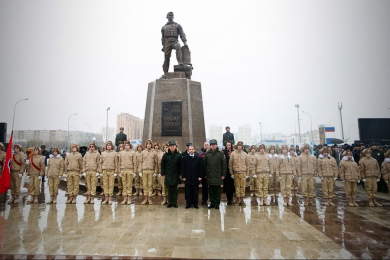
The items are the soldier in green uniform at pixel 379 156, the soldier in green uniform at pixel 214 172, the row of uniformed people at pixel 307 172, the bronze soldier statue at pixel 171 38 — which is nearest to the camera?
the soldier in green uniform at pixel 214 172

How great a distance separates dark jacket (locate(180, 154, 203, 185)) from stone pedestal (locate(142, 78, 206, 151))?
8.57 feet

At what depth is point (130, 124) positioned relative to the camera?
53.4 metres

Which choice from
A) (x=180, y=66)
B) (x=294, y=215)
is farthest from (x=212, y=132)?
(x=294, y=215)

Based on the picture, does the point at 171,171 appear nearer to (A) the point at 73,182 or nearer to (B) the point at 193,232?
(B) the point at 193,232

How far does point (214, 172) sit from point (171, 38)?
23.1 feet

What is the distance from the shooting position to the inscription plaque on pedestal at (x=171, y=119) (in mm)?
9812

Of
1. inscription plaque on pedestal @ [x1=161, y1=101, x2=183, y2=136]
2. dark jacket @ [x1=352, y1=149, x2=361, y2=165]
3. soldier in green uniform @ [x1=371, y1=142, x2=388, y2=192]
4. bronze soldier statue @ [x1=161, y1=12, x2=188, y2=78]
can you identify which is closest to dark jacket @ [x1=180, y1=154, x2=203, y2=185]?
inscription plaque on pedestal @ [x1=161, y1=101, x2=183, y2=136]

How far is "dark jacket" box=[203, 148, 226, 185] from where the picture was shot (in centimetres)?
684

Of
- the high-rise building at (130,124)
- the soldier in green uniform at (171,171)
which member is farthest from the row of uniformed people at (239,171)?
the high-rise building at (130,124)

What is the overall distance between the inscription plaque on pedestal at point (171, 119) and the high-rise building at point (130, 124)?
41.4 m

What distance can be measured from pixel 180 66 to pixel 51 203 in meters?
7.40

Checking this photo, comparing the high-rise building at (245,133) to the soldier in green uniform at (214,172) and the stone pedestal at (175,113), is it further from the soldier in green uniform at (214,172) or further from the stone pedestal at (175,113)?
the soldier in green uniform at (214,172)

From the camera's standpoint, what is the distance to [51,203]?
24.5 feet

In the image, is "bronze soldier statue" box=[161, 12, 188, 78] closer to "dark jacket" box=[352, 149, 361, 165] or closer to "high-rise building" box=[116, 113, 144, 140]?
"dark jacket" box=[352, 149, 361, 165]
